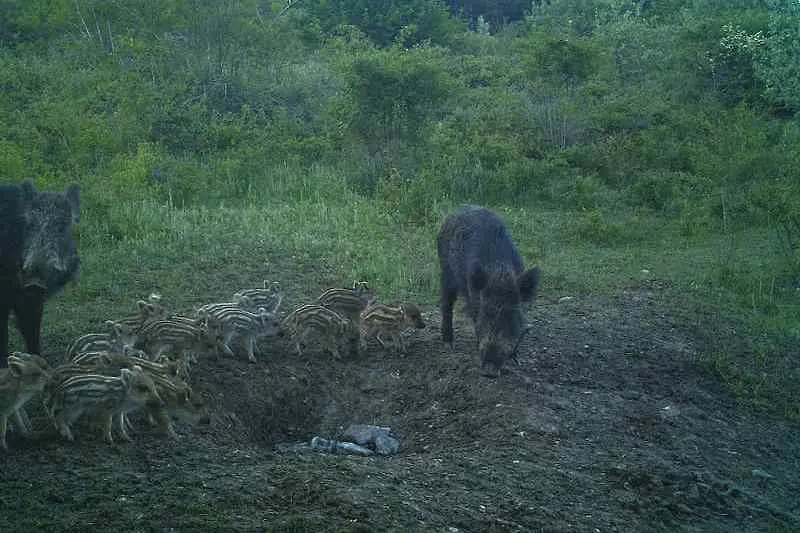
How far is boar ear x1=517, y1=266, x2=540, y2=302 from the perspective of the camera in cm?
750

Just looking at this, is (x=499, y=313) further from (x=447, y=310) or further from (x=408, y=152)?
(x=408, y=152)

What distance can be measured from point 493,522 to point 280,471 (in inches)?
52.5

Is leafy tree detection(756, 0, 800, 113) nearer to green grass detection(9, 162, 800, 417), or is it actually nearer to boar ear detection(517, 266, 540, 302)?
green grass detection(9, 162, 800, 417)

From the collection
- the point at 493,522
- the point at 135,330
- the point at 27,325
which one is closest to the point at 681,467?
the point at 493,522

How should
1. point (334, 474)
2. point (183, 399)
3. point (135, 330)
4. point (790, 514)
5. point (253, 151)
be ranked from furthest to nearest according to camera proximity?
point (253, 151)
point (135, 330)
point (183, 399)
point (790, 514)
point (334, 474)

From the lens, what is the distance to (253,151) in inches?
634

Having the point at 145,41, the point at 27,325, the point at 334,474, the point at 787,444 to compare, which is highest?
the point at 145,41

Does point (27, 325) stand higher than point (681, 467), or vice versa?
point (27, 325)

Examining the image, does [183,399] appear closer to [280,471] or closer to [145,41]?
[280,471]

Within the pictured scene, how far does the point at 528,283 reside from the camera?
7.56 meters

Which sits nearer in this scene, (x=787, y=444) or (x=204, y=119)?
(x=787, y=444)

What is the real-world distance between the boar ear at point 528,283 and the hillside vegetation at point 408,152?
6.99 ft

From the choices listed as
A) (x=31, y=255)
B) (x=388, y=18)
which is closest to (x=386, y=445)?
(x=31, y=255)

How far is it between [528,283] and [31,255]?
401 centimetres
